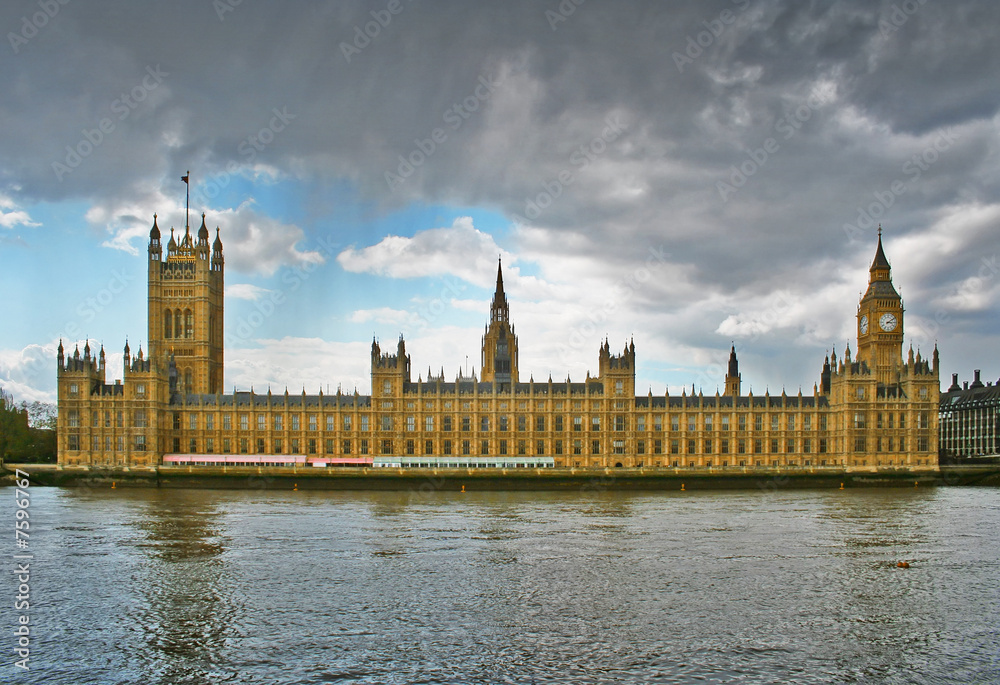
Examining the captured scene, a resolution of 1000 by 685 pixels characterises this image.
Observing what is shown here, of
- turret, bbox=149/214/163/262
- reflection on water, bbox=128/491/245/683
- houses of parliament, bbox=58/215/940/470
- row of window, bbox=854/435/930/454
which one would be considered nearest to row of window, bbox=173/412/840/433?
houses of parliament, bbox=58/215/940/470

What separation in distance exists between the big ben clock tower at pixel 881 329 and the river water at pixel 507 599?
89.6m

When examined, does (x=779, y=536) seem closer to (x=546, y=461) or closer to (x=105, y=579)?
(x=105, y=579)

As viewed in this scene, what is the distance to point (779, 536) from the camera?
194 ft

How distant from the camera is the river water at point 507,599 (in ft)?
99.8

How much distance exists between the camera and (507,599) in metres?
39.8

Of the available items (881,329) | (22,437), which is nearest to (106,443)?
(22,437)

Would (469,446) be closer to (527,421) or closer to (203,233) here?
(527,421)

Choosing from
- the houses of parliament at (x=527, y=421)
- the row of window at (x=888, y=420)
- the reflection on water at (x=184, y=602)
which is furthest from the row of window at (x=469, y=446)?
the reflection on water at (x=184, y=602)

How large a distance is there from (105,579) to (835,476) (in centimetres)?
9339

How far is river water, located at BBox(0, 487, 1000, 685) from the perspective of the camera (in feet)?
99.8

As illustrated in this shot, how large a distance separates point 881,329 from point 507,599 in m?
134

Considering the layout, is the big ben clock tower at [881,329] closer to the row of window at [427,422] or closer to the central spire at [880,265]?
the central spire at [880,265]

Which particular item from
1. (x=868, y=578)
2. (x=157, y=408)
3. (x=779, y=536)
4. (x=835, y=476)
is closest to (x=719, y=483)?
(x=835, y=476)

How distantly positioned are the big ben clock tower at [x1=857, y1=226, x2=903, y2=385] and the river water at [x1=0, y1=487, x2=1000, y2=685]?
89.6m
